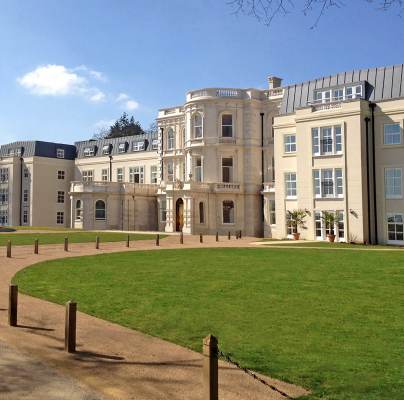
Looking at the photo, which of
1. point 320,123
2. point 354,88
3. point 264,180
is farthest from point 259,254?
point 264,180

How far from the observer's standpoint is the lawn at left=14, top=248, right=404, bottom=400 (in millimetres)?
7262

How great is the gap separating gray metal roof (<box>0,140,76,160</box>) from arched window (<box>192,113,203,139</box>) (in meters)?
27.2

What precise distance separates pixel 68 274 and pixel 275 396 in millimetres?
11897

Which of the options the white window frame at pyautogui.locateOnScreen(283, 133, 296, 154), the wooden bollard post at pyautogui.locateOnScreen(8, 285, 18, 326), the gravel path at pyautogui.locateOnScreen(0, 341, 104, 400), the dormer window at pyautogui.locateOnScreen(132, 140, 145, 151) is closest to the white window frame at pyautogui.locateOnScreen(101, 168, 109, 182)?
the dormer window at pyautogui.locateOnScreen(132, 140, 145, 151)

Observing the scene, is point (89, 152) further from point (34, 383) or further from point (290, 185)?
point (34, 383)

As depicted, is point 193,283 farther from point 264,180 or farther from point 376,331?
point 264,180

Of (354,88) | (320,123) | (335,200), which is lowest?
(335,200)

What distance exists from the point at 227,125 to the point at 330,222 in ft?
52.1

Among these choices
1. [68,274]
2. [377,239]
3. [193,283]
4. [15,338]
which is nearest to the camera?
[15,338]

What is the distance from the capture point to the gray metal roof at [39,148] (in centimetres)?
6550

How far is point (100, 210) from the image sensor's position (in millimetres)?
52031

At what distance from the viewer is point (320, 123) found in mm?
36469

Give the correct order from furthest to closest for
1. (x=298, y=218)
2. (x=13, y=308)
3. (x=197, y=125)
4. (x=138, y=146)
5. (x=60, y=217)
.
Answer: (x=60, y=217) < (x=138, y=146) < (x=197, y=125) < (x=298, y=218) < (x=13, y=308)

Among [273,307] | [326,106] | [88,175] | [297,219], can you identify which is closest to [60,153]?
[88,175]
